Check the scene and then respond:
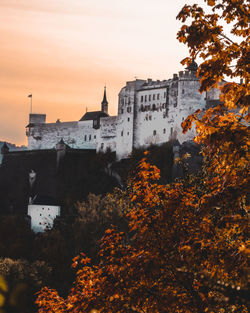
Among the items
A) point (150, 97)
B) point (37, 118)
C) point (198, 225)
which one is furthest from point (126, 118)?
point (198, 225)

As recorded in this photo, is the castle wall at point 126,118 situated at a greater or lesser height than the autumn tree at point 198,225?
greater

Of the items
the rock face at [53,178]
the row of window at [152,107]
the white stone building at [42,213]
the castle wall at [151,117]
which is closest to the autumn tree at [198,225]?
the castle wall at [151,117]

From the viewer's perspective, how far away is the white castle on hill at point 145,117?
2717 inches

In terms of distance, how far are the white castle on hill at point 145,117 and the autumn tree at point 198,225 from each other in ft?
185

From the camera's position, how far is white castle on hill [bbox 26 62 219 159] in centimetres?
6900

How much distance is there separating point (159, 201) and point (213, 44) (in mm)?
3055

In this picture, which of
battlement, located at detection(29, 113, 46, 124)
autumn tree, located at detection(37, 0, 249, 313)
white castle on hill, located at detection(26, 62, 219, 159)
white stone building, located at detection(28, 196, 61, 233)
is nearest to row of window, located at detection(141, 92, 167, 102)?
white castle on hill, located at detection(26, 62, 219, 159)

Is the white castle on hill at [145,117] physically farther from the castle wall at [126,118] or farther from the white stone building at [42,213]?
the white stone building at [42,213]

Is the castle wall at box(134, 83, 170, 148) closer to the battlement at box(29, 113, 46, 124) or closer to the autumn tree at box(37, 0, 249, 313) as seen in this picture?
the battlement at box(29, 113, 46, 124)

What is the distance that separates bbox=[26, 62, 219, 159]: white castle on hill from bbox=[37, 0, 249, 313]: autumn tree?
2215 inches

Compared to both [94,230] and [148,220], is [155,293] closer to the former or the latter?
[148,220]

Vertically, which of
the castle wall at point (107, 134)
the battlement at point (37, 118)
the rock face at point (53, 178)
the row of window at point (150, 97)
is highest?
the row of window at point (150, 97)

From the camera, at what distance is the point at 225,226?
31.7 feet

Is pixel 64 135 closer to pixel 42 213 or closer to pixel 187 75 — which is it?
pixel 42 213
